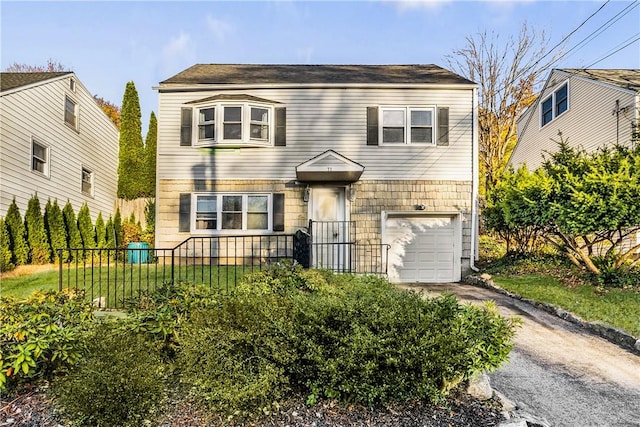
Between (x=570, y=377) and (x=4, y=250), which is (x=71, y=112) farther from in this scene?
(x=570, y=377)

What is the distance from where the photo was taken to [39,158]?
12047mm

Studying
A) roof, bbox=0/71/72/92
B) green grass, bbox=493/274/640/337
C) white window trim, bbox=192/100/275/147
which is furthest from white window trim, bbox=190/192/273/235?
roof, bbox=0/71/72/92

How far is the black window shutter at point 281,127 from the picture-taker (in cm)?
1088

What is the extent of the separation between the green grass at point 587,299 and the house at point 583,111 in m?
4.75

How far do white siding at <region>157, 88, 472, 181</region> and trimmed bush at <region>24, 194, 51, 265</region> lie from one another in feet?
12.3

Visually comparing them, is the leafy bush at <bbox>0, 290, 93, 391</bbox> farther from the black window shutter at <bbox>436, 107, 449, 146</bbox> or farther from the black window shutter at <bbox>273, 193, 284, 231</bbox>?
the black window shutter at <bbox>436, 107, 449, 146</bbox>

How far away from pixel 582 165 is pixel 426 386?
742 centimetres

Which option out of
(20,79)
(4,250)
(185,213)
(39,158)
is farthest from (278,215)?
(20,79)

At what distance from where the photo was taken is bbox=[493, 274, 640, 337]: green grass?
19.2 ft

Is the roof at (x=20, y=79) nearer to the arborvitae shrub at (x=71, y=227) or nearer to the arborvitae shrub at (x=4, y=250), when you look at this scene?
the arborvitae shrub at (x=71, y=227)

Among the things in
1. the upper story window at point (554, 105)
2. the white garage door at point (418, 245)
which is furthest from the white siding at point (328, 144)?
the upper story window at point (554, 105)

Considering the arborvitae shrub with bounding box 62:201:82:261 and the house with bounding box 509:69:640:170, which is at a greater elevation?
the house with bounding box 509:69:640:170

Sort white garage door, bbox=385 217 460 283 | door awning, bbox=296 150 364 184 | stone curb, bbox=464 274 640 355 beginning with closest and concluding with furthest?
stone curb, bbox=464 274 640 355 < door awning, bbox=296 150 364 184 < white garage door, bbox=385 217 460 283

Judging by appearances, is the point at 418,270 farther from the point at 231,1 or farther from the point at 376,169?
the point at 231,1
